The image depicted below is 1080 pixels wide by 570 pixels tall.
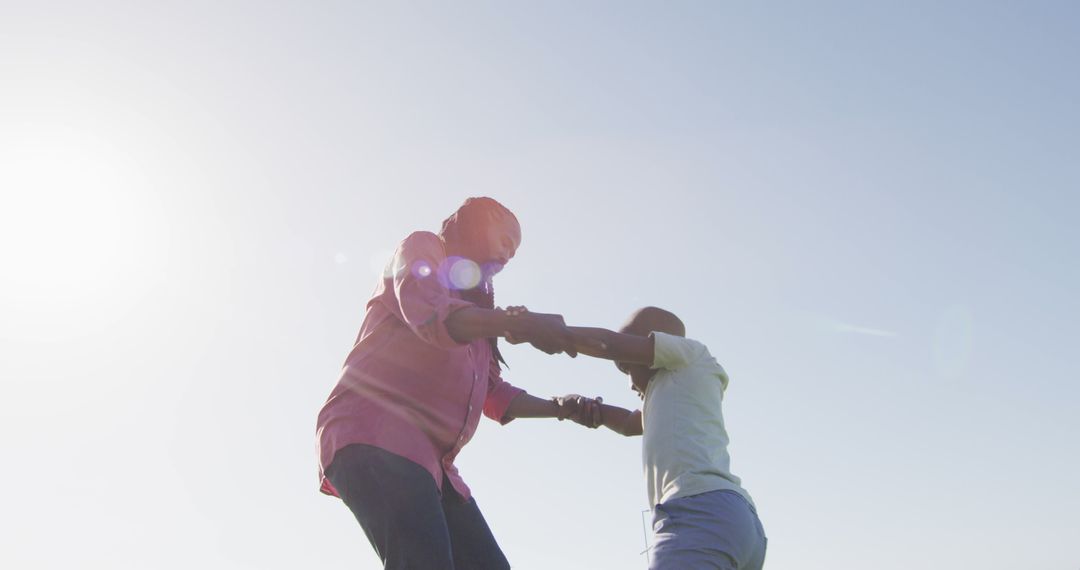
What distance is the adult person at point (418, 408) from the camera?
4.27m

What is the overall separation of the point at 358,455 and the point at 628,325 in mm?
1694

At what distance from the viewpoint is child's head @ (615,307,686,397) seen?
5120 millimetres

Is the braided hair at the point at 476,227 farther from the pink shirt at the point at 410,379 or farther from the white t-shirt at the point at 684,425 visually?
the white t-shirt at the point at 684,425

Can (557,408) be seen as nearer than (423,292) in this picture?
No

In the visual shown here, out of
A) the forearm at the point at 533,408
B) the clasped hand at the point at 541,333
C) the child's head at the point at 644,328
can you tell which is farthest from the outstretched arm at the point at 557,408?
the clasped hand at the point at 541,333

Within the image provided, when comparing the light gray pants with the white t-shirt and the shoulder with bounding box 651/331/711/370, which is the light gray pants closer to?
the white t-shirt

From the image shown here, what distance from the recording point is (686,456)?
454 cm

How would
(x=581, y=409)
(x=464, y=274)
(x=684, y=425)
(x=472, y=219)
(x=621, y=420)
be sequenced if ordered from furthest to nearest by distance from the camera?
(x=581, y=409) → (x=621, y=420) → (x=472, y=219) → (x=464, y=274) → (x=684, y=425)

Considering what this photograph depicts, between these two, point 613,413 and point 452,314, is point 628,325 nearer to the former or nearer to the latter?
point 613,413

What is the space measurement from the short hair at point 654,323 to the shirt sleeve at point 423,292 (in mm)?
1110

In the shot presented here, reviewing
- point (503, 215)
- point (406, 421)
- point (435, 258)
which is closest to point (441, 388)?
point (406, 421)

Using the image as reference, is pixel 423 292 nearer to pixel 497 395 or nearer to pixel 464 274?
pixel 464 274

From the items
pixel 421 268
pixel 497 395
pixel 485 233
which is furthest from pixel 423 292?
pixel 497 395

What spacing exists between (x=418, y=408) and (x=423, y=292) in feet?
1.84
